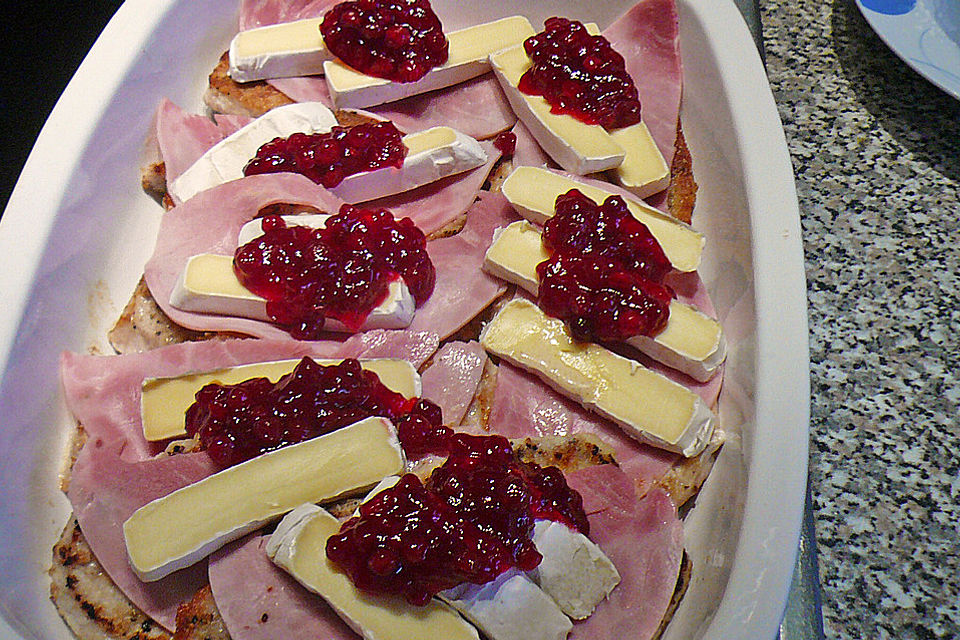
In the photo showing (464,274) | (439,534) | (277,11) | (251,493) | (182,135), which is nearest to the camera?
(439,534)

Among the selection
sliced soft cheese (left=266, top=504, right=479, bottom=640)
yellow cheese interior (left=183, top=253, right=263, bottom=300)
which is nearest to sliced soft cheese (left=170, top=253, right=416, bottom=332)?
yellow cheese interior (left=183, top=253, right=263, bottom=300)

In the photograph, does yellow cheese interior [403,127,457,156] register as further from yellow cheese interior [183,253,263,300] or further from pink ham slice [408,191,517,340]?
yellow cheese interior [183,253,263,300]

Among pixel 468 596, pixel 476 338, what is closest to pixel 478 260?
pixel 476 338

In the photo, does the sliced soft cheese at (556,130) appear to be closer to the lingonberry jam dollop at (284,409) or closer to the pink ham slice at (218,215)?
the pink ham slice at (218,215)

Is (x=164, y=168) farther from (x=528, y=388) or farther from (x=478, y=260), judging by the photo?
(x=528, y=388)

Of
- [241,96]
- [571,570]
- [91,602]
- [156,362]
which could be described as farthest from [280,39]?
[571,570]

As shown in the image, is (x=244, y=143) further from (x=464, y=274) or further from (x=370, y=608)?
(x=370, y=608)

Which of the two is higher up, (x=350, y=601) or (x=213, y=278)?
(x=213, y=278)

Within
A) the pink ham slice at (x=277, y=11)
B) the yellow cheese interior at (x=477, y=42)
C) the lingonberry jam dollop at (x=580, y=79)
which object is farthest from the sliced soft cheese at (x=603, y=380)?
the pink ham slice at (x=277, y=11)
